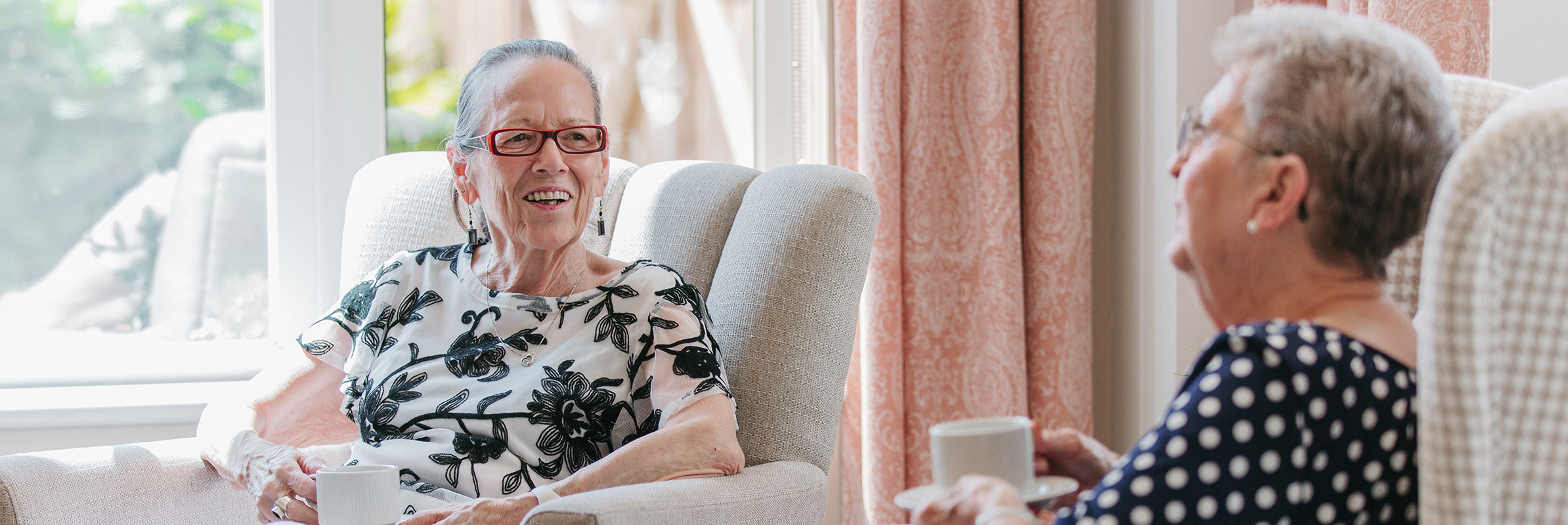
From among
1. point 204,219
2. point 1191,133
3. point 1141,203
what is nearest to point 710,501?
point 1191,133

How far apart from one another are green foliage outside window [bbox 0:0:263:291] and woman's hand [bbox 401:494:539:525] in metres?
1.57

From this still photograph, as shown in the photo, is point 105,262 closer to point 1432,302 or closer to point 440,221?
point 440,221

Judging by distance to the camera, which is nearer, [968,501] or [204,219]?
[968,501]

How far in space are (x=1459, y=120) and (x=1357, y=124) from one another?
0.35 metres

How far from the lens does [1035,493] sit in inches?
35.3

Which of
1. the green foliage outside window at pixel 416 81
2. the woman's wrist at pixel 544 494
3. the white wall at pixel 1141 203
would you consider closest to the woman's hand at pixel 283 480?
the woman's wrist at pixel 544 494

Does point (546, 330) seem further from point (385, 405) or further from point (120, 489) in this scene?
point (120, 489)

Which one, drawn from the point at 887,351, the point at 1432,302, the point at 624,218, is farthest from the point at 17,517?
the point at 1432,302

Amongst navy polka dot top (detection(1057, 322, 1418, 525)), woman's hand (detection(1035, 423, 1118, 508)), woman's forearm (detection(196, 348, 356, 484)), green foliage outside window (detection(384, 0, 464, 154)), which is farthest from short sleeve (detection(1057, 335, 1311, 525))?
green foliage outside window (detection(384, 0, 464, 154))

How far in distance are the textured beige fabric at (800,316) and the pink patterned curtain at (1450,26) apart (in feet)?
2.40

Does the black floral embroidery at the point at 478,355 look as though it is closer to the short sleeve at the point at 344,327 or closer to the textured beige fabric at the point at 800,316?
the short sleeve at the point at 344,327

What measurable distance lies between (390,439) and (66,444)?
3.84 ft

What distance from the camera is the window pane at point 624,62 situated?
2523mm

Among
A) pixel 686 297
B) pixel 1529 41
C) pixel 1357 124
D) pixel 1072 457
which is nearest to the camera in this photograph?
pixel 1357 124
